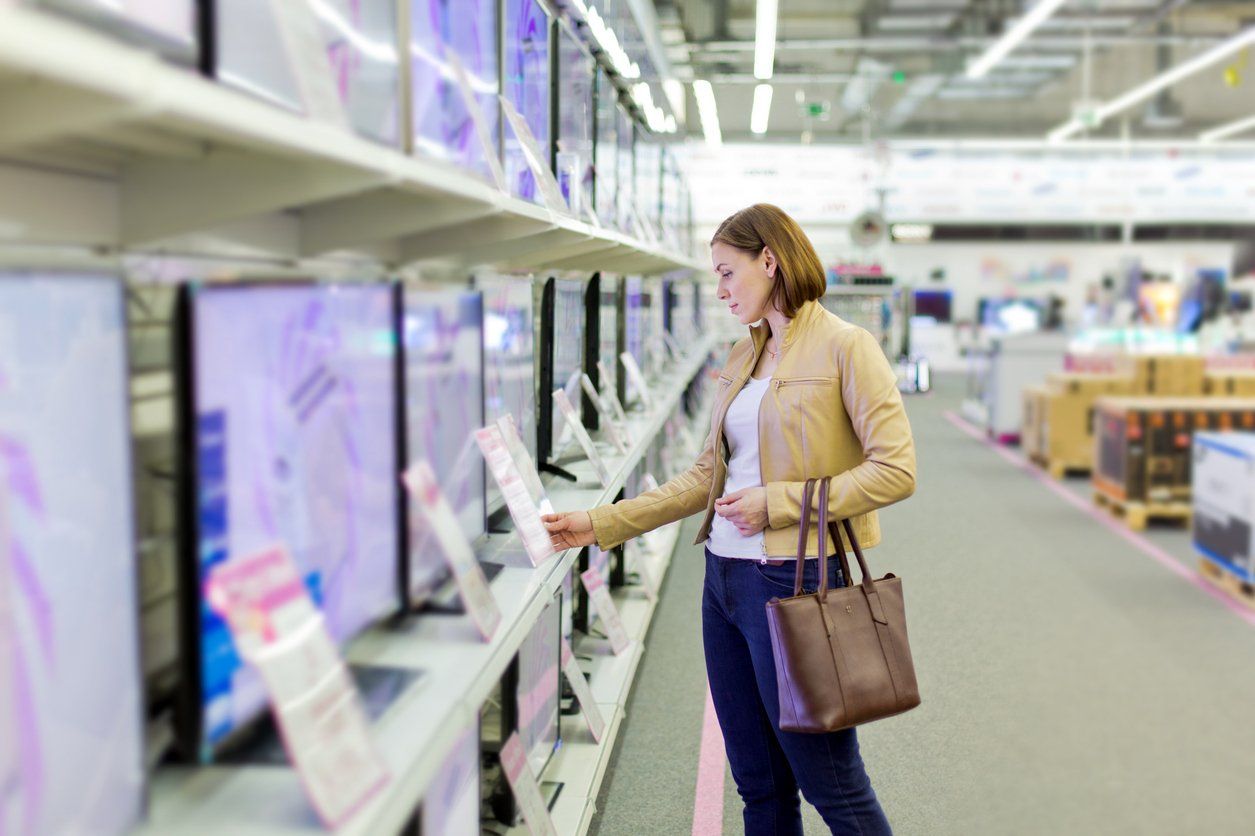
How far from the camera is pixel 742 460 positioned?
6.83 feet

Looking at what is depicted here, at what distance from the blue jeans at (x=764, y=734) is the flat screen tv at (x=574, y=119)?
46.1 inches

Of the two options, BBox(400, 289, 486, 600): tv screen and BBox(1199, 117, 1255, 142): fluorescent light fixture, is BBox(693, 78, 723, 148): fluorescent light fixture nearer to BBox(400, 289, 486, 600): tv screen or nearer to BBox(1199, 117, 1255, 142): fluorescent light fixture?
BBox(1199, 117, 1255, 142): fluorescent light fixture

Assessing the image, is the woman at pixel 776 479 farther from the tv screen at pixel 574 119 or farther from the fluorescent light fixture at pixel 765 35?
the fluorescent light fixture at pixel 765 35

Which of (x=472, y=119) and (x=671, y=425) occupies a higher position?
(x=472, y=119)

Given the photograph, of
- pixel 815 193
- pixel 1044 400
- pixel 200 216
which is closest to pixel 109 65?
pixel 200 216

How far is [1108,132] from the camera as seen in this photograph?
58.5 feet

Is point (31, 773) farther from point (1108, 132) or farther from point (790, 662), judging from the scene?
point (1108, 132)

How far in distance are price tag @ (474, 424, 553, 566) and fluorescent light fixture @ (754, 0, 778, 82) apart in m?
6.18

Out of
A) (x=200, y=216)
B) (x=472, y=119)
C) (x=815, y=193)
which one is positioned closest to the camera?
(x=200, y=216)

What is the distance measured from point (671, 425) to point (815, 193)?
925cm

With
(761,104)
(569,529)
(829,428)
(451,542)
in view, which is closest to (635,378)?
(569,529)

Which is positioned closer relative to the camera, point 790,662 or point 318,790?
point 318,790

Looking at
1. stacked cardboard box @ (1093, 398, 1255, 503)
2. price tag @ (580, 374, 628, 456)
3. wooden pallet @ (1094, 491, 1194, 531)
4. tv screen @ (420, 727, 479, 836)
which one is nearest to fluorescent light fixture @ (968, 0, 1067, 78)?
stacked cardboard box @ (1093, 398, 1255, 503)

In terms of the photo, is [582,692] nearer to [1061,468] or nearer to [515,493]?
[515,493]
